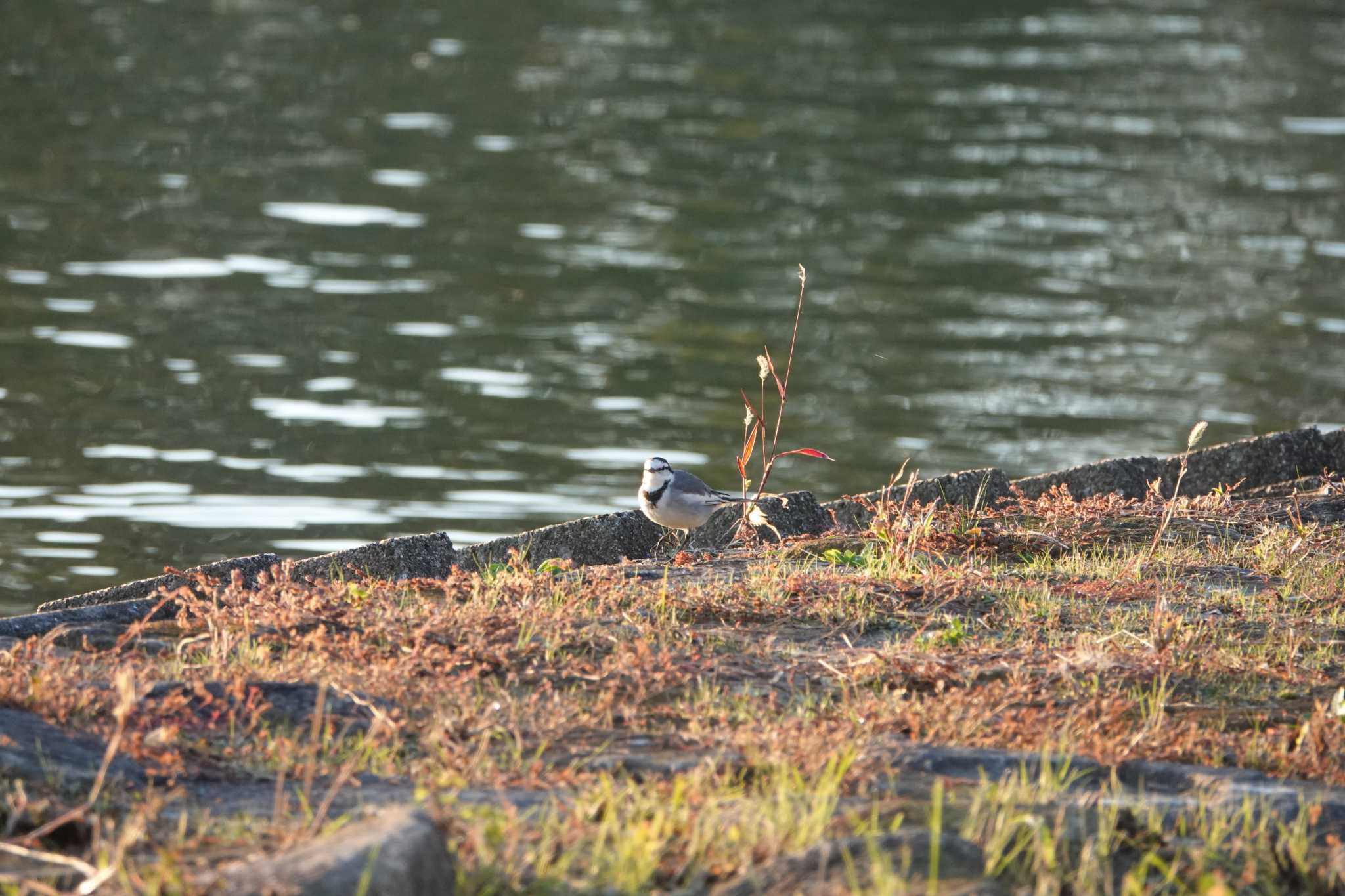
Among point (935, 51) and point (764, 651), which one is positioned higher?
point (935, 51)

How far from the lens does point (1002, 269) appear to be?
19438 mm

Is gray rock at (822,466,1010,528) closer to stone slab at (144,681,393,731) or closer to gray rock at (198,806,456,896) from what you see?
stone slab at (144,681,393,731)

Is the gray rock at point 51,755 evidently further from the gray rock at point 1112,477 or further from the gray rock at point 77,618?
the gray rock at point 1112,477

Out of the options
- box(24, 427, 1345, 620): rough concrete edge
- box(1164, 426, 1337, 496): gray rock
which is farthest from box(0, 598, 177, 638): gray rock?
box(1164, 426, 1337, 496): gray rock

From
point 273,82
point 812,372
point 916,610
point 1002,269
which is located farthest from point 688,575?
point 273,82

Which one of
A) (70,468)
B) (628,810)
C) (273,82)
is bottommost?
(70,468)

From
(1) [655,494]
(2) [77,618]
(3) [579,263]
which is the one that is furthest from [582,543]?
(3) [579,263]

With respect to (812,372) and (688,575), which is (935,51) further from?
(688,575)

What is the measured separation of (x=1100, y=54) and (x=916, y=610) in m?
29.8

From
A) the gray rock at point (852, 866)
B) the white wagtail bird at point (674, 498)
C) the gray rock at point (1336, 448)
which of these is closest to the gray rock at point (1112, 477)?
the gray rock at point (1336, 448)

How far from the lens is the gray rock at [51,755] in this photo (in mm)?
3715

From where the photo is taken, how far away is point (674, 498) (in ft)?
24.1

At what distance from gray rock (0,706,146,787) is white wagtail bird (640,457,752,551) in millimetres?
3600

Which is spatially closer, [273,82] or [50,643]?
[50,643]
